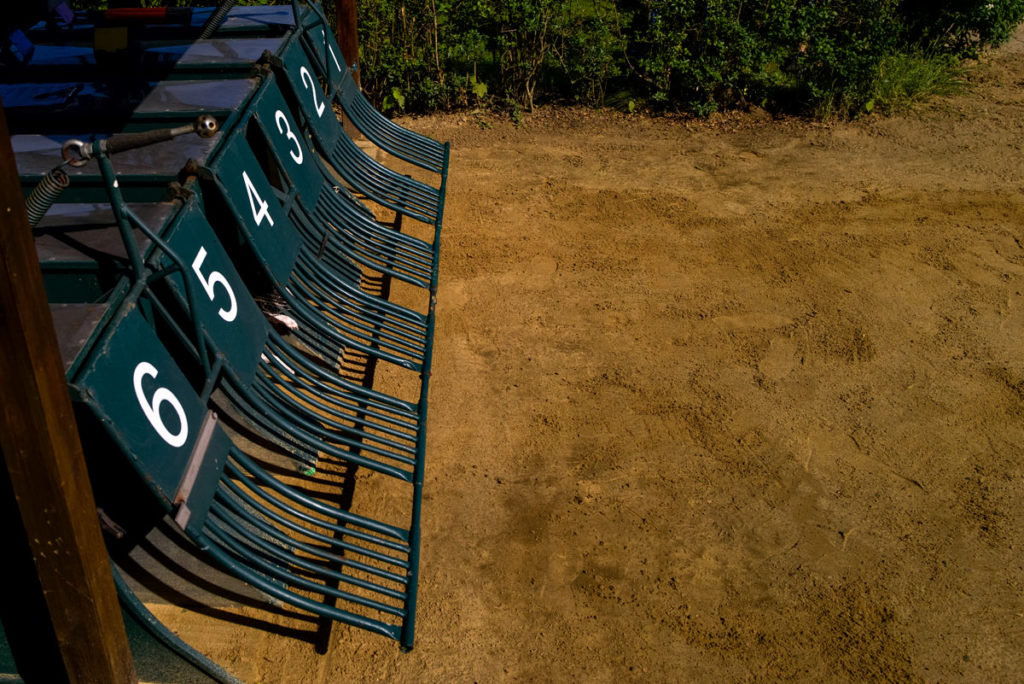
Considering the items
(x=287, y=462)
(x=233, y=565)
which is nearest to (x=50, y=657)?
(x=233, y=565)

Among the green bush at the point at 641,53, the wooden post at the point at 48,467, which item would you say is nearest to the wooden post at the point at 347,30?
the green bush at the point at 641,53

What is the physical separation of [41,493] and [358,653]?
6.20 ft

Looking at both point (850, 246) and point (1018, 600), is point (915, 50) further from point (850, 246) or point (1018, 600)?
point (1018, 600)

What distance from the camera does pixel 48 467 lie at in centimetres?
241

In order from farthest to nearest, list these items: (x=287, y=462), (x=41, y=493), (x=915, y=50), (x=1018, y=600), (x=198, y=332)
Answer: (x=915, y=50), (x=287, y=462), (x=1018, y=600), (x=198, y=332), (x=41, y=493)

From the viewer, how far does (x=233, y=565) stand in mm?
3246

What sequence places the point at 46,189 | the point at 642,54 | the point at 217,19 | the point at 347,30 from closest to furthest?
the point at 46,189 → the point at 217,19 → the point at 347,30 → the point at 642,54

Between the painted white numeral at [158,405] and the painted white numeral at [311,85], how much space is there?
3.14 m

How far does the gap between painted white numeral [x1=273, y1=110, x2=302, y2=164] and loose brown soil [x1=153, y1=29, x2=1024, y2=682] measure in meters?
1.61

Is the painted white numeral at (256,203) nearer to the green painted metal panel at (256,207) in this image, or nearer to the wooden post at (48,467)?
the green painted metal panel at (256,207)

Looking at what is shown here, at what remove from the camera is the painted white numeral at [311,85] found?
224 inches

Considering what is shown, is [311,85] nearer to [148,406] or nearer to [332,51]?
[332,51]

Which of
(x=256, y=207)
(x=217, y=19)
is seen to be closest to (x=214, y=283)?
(x=256, y=207)

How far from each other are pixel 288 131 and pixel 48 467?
3.25 meters
